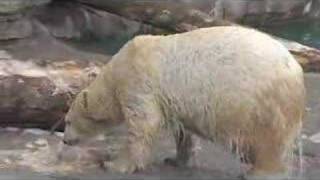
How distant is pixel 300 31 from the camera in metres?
11.9

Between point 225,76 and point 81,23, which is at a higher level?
point 81,23

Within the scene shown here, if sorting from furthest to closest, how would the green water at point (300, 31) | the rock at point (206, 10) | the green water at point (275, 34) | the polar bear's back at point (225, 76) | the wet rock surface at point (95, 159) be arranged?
1. the green water at point (300, 31)
2. the green water at point (275, 34)
3. the rock at point (206, 10)
4. the wet rock surface at point (95, 159)
5. the polar bear's back at point (225, 76)

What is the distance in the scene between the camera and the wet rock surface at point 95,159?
18.2 feet

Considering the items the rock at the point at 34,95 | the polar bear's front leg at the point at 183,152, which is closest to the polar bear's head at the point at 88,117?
the polar bear's front leg at the point at 183,152

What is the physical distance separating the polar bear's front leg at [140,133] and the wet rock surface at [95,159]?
0.28ft

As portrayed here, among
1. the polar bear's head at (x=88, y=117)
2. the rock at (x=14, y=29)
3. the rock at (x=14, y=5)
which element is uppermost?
the rock at (x=14, y=5)

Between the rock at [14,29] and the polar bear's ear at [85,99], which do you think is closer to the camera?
the polar bear's ear at [85,99]

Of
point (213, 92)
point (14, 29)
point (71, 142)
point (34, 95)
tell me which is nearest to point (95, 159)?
point (71, 142)

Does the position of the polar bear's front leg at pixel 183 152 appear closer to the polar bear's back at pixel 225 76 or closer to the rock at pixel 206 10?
the polar bear's back at pixel 225 76

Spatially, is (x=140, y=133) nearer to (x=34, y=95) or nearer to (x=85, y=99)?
(x=85, y=99)

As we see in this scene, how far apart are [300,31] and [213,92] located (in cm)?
703

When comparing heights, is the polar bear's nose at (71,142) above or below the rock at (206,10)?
below

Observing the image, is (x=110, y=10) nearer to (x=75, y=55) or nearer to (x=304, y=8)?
(x=75, y=55)

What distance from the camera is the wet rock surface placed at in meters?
5.55
